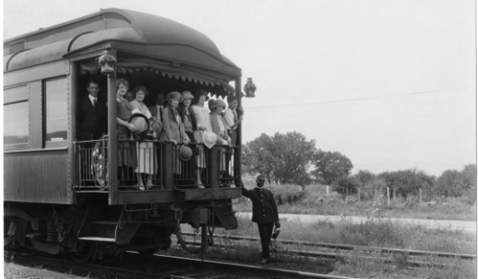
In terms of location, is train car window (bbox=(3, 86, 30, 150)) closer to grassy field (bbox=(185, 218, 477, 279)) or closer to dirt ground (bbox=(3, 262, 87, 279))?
dirt ground (bbox=(3, 262, 87, 279))

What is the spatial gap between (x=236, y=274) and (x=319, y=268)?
1.50 meters

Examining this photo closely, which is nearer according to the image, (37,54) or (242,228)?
(37,54)

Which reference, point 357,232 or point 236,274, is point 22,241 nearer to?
point 236,274

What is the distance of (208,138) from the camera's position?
8648 millimetres

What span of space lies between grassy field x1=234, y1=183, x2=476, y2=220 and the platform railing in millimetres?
8899

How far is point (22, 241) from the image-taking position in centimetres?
950

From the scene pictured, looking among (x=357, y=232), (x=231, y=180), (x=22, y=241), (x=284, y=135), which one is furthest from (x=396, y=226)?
(x=284, y=135)

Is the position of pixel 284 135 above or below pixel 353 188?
above

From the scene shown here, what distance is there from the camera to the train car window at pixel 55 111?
807 cm

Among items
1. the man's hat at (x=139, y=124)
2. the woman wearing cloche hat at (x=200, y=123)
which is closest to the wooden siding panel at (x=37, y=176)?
the man's hat at (x=139, y=124)

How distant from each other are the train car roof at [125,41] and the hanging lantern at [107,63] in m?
0.26

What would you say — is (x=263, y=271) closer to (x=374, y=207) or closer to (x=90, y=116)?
(x=90, y=116)

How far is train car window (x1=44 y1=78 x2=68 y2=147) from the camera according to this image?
26.5 feet

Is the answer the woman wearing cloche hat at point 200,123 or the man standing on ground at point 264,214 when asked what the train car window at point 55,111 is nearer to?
the woman wearing cloche hat at point 200,123
